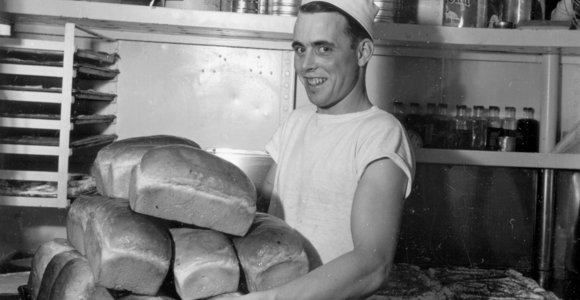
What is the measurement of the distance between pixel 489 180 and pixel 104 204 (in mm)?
2044

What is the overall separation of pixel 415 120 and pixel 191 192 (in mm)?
1710

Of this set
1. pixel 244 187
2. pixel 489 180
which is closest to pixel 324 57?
pixel 244 187

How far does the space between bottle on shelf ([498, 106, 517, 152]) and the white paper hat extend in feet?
4.37

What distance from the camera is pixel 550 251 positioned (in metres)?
2.68

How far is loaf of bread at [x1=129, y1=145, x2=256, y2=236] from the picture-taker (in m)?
1.09

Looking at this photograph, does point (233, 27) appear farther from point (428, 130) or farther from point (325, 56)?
point (428, 130)

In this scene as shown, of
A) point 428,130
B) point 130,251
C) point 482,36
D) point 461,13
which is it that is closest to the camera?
point 130,251

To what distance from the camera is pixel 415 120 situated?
2621mm

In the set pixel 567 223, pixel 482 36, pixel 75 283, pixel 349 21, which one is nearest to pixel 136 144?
pixel 75 283

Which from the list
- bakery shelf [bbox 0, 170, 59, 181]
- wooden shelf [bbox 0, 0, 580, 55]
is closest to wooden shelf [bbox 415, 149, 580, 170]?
wooden shelf [bbox 0, 0, 580, 55]

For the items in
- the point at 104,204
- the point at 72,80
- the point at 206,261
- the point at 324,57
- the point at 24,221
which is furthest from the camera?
the point at 24,221

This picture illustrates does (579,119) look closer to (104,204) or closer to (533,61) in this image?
(533,61)

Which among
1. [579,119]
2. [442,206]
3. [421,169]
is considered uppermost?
[579,119]

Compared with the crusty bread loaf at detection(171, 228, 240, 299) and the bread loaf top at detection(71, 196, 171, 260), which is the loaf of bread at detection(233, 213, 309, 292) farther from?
the bread loaf top at detection(71, 196, 171, 260)
